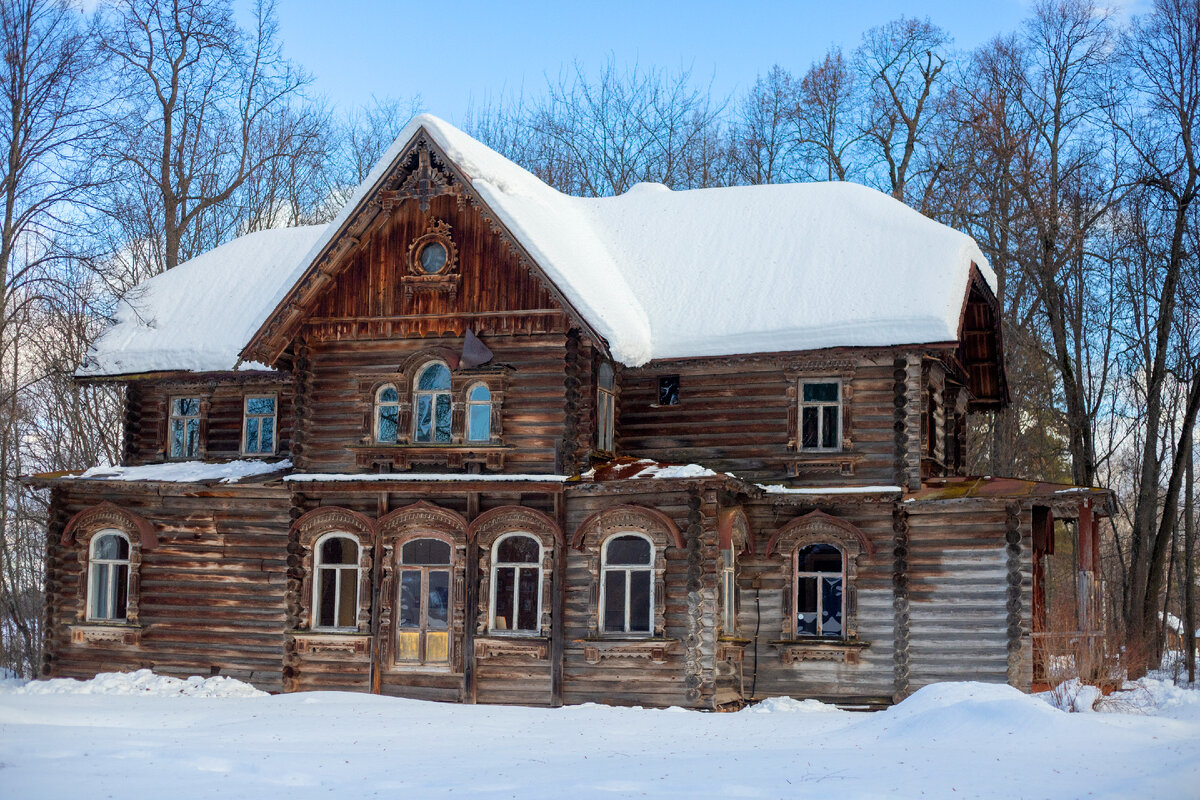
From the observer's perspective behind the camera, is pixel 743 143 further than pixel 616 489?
Yes

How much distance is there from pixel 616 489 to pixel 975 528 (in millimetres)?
6146

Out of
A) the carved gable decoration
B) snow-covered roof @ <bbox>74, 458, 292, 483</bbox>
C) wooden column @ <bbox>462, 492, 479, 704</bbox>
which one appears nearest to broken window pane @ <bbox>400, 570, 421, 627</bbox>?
wooden column @ <bbox>462, 492, 479, 704</bbox>

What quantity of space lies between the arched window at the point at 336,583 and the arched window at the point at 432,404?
2.39 m

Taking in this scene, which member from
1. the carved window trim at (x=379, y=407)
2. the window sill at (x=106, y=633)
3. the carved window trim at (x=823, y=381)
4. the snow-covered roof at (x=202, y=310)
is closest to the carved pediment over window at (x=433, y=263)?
the carved window trim at (x=379, y=407)

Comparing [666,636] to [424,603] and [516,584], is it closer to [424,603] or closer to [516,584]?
[516,584]

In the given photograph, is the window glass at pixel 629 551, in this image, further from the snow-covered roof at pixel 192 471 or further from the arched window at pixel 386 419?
the snow-covered roof at pixel 192 471

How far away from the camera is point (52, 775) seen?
47.1ft

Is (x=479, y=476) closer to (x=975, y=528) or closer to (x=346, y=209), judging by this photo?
(x=346, y=209)

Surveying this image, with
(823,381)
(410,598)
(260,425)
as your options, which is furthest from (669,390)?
(260,425)

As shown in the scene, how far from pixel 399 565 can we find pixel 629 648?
446 cm

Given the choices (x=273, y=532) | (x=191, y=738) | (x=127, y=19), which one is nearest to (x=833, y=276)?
(x=273, y=532)

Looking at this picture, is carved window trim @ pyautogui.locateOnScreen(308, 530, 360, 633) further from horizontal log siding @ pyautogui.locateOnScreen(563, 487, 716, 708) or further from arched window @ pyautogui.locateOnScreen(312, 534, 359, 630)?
horizontal log siding @ pyautogui.locateOnScreen(563, 487, 716, 708)

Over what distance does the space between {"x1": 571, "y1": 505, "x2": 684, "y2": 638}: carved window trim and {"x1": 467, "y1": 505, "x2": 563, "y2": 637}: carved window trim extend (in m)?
0.53

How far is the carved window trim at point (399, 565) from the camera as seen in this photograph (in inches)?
931
